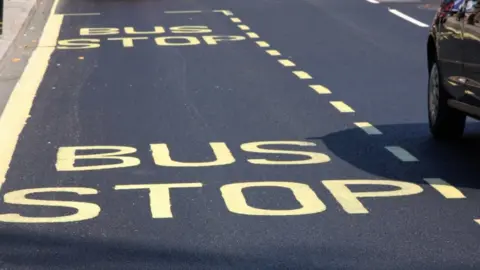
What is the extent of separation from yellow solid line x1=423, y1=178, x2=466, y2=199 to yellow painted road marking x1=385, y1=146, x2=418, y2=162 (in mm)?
962

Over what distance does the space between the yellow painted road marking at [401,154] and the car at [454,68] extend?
0.52m

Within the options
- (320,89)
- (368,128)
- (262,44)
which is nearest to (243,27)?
(262,44)

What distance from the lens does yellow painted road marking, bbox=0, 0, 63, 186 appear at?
39.1 feet

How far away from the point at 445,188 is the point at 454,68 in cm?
173

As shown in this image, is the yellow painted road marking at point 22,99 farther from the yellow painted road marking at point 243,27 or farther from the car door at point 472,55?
the car door at point 472,55

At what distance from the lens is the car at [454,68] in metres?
10.8

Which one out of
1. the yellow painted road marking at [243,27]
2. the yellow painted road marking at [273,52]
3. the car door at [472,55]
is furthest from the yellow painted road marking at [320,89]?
the yellow painted road marking at [243,27]

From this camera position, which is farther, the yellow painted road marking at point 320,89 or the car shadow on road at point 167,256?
the yellow painted road marking at point 320,89

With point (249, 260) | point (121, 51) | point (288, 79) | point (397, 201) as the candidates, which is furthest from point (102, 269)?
point (121, 51)

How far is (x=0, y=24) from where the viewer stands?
21406 millimetres

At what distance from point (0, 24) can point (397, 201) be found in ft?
42.5

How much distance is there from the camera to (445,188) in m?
9.91

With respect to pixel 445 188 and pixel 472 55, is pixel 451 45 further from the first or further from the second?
pixel 445 188

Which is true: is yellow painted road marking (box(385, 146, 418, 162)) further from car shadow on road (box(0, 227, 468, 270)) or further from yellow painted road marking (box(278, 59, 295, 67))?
yellow painted road marking (box(278, 59, 295, 67))
